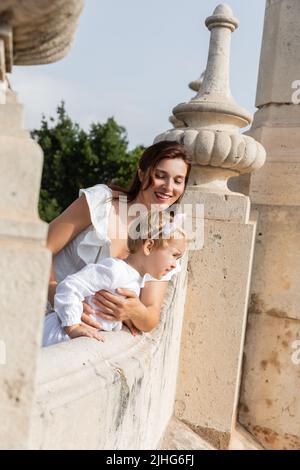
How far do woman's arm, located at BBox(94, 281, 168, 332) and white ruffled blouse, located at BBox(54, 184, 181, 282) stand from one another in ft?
0.76

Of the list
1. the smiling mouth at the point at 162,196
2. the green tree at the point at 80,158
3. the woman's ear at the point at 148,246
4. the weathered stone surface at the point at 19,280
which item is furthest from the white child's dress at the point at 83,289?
the green tree at the point at 80,158

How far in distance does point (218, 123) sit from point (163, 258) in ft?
4.58

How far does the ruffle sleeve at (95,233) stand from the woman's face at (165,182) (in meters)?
0.25

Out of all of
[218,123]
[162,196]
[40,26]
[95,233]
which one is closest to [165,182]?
[162,196]

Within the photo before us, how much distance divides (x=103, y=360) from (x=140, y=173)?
1.41 meters

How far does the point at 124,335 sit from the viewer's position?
8.29ft

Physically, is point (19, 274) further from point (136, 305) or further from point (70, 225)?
point (70, 225)

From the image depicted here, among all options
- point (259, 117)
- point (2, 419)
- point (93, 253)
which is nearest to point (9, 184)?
point (2, 419)

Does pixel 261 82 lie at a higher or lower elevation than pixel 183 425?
higher

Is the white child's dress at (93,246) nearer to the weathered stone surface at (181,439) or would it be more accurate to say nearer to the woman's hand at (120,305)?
the woman's hand at (120,305)

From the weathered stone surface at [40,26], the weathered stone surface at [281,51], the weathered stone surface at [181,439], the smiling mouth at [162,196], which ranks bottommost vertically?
the weathered stone surface at [181,439]

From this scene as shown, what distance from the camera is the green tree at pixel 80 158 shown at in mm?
26906

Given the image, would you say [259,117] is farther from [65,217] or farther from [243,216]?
[65,217]

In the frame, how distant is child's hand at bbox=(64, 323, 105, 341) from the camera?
232cm
